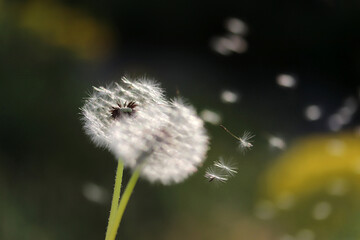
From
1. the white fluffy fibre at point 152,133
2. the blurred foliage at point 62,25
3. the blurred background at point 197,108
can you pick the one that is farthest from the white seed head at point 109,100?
the blurred foliage at point 62,25

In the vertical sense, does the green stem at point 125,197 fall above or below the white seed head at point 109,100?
below

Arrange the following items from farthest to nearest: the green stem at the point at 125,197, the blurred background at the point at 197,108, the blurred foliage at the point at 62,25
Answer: the blurred foliage at the point at 62,25 → the blurred background at the point at 197,108 → the green stem at the point at 125,197

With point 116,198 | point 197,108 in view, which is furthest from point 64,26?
point 116,198

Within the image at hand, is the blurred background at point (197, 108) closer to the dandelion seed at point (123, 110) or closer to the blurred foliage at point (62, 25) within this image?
the blurred foliage at point (62, 25)

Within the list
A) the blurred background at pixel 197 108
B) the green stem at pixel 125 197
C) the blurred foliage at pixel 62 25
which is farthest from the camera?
the blurred foliage at pixel 62 25

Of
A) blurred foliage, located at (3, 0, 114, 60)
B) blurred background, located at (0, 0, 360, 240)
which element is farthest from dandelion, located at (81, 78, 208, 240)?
blurred foliage, located at (3, 0, 114, 60)

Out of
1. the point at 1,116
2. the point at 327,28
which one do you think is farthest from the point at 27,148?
the point at 327,28

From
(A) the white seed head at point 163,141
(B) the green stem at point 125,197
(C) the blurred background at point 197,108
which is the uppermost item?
(C) the blurred background at point 197,108
